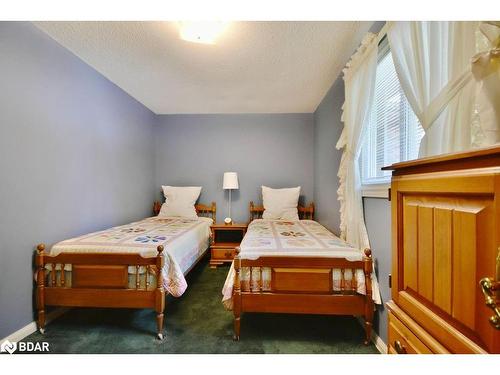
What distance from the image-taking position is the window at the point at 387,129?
1492 mm

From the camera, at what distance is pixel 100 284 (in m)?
1.70

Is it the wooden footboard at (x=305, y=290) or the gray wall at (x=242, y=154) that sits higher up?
the gray wall at (x=242, y=154)

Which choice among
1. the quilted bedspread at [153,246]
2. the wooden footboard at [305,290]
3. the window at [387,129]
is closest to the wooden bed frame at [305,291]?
the wooden footboard at [305,290]

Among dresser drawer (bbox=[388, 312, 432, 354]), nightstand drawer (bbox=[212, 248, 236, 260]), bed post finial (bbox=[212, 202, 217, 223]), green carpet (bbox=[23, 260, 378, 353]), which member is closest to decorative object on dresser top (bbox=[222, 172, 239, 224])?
bed post finial (bbox=[212, 202, 217, 223])

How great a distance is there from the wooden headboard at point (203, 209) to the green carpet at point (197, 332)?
1.77 metres

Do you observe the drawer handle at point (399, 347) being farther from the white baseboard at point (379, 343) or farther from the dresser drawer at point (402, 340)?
the white baseboard at point (379, 343)

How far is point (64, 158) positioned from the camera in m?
2.10

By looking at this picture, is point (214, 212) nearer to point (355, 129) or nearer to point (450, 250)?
point (355, 129)

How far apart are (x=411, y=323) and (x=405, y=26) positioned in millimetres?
1427

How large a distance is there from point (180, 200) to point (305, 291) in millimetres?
2519

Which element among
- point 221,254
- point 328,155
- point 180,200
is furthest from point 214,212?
point 328,155

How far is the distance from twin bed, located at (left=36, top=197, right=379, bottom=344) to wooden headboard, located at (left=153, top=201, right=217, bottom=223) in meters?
1.92

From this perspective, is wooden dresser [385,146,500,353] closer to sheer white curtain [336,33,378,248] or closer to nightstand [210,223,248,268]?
sheer white curtain [336,33,378,248]
